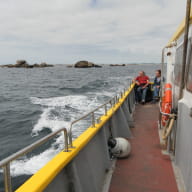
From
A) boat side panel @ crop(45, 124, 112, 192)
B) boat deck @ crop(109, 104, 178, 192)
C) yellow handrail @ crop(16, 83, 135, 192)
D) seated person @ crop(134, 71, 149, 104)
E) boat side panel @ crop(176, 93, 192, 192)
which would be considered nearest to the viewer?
yellow handrail @ crop(16, 83, 135, 192)

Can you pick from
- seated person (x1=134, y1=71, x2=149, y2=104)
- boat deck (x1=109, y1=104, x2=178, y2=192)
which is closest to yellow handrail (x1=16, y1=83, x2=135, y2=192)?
boat deck (x1=109, y1=104, x2=178, y2=192)

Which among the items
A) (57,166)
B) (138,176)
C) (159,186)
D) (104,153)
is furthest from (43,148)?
(57,166)

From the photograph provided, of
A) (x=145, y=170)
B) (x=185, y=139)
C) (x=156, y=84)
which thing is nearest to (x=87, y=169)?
(x=145, y=170)

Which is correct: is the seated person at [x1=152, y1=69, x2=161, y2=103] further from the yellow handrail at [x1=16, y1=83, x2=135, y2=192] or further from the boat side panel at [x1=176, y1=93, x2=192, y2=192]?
the yellow handrail at [x1=16, y1=83, x2=135, y2=192]

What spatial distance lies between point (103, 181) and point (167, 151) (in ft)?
6.19

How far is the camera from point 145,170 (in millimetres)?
3826

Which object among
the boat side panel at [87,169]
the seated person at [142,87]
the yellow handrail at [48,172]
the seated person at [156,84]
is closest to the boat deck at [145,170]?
the boat side panel at [87,169]

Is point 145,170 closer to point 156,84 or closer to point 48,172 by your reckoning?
point 48,172

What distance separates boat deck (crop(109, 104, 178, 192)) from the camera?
3307mm

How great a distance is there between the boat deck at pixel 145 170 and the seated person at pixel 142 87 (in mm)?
4371

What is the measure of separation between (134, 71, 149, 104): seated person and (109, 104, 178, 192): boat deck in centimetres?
437

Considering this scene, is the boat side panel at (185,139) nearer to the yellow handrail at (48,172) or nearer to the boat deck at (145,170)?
the boat deck at (145,170)

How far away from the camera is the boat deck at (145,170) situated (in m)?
3.31

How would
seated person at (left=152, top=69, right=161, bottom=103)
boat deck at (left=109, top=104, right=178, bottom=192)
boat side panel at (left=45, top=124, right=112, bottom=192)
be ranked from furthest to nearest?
seated person at (left=152, top=69, right=161, bottom=103) < boat deck at (left=109, top=104, right=178, bottom=192) < boat side panel at (left=45, top=124, right=112, bottom=192)
